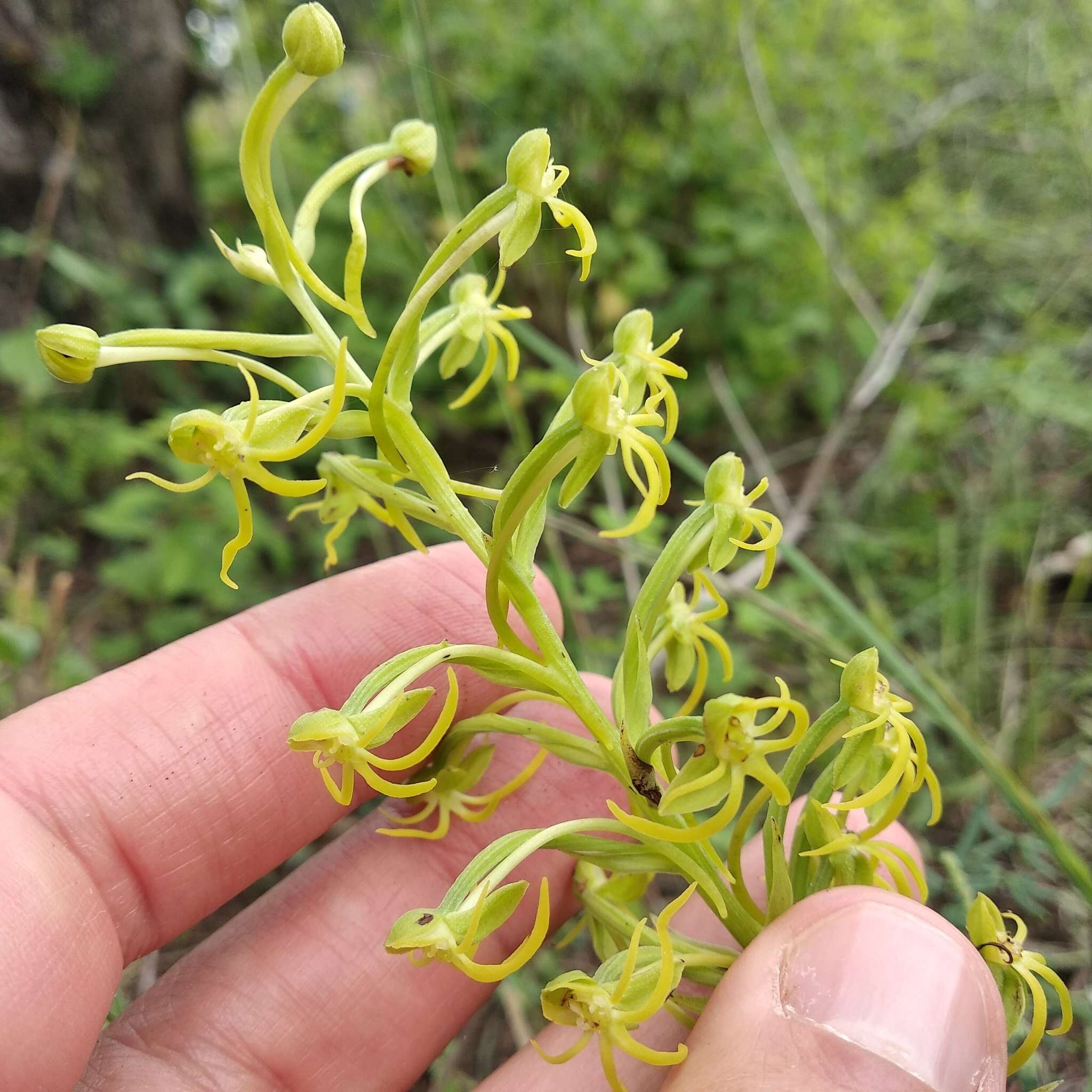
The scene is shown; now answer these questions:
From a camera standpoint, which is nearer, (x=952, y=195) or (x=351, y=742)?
(x=351, y=742)

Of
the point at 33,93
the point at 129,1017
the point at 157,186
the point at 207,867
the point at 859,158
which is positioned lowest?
the point at 129,1017

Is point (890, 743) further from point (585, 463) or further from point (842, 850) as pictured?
point (585, 463)

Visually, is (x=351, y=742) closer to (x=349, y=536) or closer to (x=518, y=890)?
(x=518, y=890)

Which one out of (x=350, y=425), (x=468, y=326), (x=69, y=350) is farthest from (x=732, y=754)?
(x=69, y=350)

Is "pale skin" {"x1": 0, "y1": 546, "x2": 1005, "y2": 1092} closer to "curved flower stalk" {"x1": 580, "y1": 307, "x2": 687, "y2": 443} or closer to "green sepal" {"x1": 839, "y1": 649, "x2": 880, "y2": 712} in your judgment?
"green sepal" {"x1": 839, "y1": 649, "x2": 880, "y2": 712}

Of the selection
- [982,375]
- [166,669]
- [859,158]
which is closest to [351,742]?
[166,669]

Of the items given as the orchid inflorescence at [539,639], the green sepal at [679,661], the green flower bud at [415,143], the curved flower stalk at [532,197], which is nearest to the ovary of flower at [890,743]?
the orchid inflorescence at [539,639]
